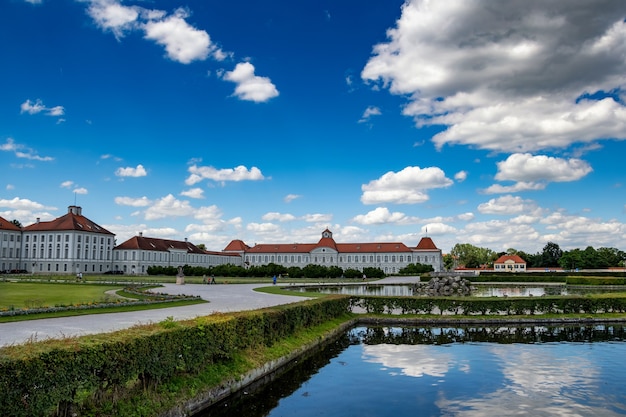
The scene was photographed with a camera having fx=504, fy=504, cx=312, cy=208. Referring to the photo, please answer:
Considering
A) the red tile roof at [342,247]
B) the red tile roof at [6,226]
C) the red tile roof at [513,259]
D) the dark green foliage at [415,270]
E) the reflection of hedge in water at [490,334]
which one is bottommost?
the reflection of hedge in water at [490,334]

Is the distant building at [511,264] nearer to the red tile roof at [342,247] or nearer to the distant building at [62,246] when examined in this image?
the red tile roof at [342,247]

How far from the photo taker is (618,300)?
26750mm

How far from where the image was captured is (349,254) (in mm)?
128500

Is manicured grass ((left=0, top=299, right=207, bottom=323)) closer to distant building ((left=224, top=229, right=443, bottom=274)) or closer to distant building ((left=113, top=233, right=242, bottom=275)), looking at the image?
distant building ((left=113, top=233, right=242, bottom=275))

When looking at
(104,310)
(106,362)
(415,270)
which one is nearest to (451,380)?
(106,362)

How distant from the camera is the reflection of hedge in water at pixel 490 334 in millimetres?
19438

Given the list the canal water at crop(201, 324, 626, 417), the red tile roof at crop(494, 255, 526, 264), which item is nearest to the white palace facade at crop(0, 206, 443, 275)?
the red tile roof at crop(494, 255, 526, 264)

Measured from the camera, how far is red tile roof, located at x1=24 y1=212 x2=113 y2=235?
93625 millimetres

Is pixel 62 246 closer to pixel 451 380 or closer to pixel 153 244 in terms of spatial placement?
pixel 153 244

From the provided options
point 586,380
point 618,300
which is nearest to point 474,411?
point 586,380

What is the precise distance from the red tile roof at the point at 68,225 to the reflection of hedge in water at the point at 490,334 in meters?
85.2

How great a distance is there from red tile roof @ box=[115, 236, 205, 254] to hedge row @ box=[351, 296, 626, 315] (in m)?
88.2

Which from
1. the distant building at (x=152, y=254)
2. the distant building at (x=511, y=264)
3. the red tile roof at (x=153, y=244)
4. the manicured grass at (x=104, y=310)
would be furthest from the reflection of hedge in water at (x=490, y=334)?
the distant building at (x=511, y=264)

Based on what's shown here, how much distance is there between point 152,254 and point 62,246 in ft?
63.8
